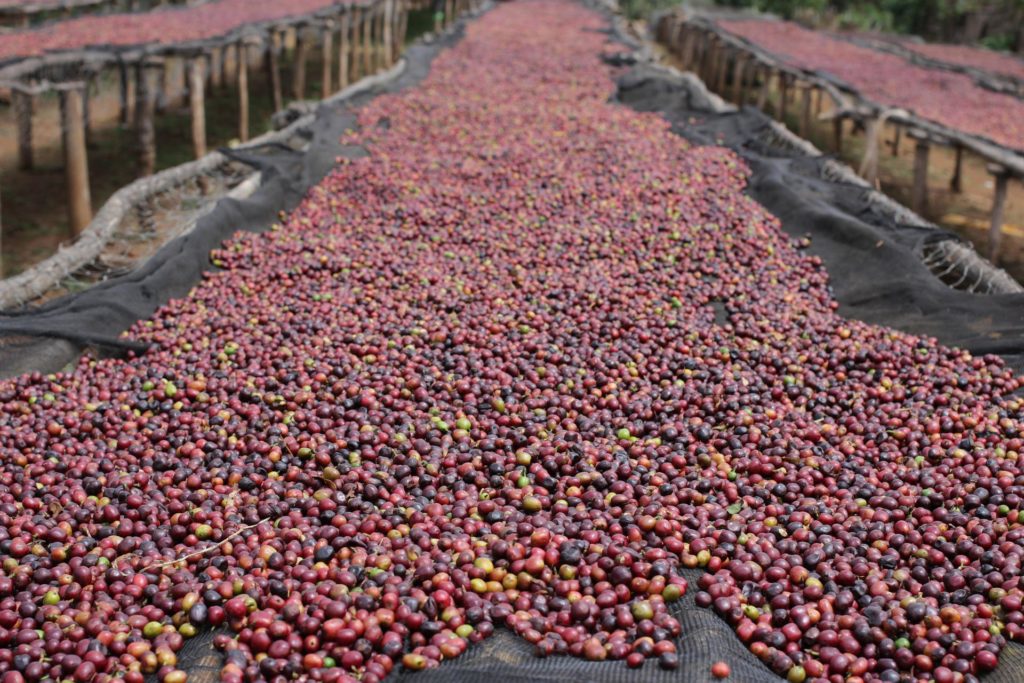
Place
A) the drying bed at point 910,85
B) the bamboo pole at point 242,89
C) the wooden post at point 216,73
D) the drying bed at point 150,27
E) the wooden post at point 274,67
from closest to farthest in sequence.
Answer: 1. the drying bed at point 910,85
2. the drying bed at point 150,27
3. the bamboo pole at point 242,89
4. the wooden post at point 274,67
5. the wooden post at point 216,73

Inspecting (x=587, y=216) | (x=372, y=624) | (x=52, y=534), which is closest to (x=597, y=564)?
(x=372, y=624)

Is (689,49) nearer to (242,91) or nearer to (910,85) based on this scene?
(910,85)

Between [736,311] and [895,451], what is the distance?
167 centimetres

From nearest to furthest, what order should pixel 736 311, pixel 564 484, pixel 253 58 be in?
pixel 564 484 → pixel 736 311 → pixel 253 58

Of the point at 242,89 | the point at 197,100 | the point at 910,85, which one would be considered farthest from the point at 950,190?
the point at 242,89

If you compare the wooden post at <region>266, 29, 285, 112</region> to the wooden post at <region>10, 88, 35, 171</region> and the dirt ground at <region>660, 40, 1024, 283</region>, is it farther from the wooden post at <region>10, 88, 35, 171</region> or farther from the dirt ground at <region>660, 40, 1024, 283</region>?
the dirt ground at <region>660, 40, 1024, 283</region>

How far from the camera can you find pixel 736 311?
5.08 m

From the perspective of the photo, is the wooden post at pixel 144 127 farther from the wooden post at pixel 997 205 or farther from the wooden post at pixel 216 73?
the wooden post at pixel 997 205

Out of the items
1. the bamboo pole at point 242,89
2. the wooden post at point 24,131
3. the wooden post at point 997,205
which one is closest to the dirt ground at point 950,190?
the wooden post at point 997,205

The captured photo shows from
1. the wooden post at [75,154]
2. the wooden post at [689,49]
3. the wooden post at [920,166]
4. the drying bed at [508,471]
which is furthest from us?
the wooden post at [689,49]

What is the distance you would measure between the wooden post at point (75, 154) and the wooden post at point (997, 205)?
8.44 meters

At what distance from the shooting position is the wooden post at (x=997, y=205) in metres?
7.65

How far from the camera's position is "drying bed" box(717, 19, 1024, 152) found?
925cm

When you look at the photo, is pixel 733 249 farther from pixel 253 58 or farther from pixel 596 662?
pixel 253 58
